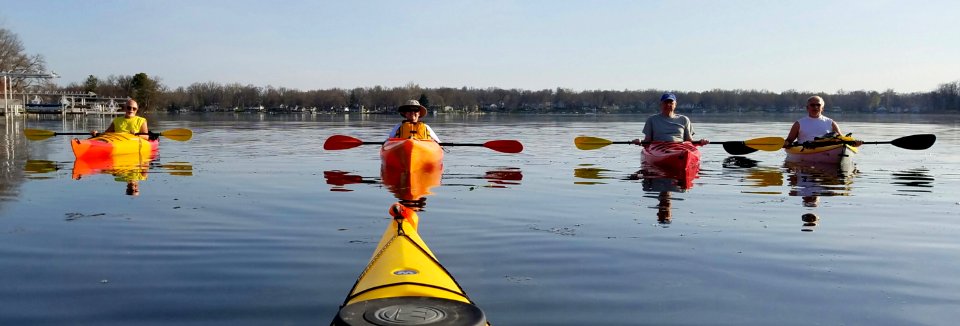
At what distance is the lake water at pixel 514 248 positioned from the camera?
5.01 metres

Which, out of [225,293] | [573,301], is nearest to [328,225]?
[225,293]

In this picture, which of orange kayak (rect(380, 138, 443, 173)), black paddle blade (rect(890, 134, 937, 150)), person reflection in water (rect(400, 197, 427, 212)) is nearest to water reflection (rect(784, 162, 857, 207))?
black paddle blade (rect(890, 134, 937, 150))

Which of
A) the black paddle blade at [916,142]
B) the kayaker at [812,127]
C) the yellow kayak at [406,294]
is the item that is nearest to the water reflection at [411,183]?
the yellow kayak at [406,294]

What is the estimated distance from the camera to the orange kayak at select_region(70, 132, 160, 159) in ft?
53.6

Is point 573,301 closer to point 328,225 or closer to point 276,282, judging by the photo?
point 276,282

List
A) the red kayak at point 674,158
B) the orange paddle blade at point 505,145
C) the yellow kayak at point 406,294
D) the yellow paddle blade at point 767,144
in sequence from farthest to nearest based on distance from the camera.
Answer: the orange paddle blade at point 505,145 → the yellow paddle blade at point 767,144 → the red kayak at point 674,158 → the yellow kayak at point 406,294

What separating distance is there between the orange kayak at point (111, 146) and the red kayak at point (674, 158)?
11.3 metres

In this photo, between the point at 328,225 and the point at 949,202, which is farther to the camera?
the point at 949,202

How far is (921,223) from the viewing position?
866 cm

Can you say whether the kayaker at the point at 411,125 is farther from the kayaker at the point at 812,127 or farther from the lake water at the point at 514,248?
the kayaker at the point at 812,127

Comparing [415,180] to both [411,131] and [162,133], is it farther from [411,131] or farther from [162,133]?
[162,133]

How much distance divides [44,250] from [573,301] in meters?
4.60

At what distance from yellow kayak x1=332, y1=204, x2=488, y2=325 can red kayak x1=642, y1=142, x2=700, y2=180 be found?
9803mm

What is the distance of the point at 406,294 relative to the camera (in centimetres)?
413
